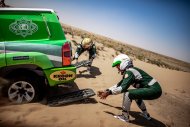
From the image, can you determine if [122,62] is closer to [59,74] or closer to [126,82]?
[126,82]

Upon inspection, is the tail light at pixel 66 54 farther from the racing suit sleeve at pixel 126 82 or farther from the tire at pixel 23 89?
the racing suit sleeve at pixel 126 82

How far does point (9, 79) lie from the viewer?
17.6 feet

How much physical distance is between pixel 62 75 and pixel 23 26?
144 centimetres

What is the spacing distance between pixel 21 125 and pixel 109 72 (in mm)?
7324

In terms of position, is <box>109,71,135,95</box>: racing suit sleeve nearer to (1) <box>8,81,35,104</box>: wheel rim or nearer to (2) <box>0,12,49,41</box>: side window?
(1) <box>8,81,35,104</box>: wheel rim

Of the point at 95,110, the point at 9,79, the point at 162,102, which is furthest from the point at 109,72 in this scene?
the point at 9,79

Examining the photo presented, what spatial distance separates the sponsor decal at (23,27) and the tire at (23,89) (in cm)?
102

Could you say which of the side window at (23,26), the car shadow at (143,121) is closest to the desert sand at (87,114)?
the car shadow at (143,121)

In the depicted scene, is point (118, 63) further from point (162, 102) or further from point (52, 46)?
point (162, 102)

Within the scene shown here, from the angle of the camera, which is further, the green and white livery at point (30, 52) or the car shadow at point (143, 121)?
the car shadow at point (143, 121)

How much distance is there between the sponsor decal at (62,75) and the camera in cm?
554

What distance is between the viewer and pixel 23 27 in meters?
Result: 5.40

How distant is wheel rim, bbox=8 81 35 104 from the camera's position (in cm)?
538

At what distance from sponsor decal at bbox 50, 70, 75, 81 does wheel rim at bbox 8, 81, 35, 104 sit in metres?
0.56
